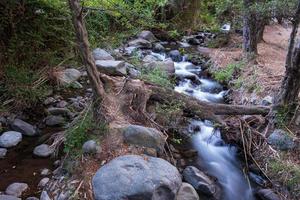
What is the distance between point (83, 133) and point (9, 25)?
8.03ft

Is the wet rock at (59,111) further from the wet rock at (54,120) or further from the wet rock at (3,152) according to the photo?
the wet rock at (3,152)

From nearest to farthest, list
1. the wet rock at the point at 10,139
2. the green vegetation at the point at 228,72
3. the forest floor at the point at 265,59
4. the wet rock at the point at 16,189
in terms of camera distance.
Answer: the wet rock at the point at 16,189 → the wet rock at the point at 10,139 → the forest floor at the point at 265,59 → the green vegetation at the point at 228,72

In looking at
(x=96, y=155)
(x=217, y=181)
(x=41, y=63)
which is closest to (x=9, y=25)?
(x=41, y=63)

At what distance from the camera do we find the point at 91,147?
3.43m

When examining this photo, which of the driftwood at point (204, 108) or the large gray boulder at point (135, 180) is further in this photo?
the driftwood at point (204, 108)

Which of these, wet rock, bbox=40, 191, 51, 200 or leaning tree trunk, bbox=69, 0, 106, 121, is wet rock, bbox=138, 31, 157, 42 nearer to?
leaning tree trunk, bbox=69, 0, 106, 121

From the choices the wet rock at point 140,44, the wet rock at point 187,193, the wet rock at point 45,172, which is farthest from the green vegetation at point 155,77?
the wet rock at point 140,44

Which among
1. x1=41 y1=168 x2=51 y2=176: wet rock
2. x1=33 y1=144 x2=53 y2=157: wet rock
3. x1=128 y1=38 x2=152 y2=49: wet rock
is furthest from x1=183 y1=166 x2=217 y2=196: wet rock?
x1=128 y1=38 x2=152 y2=49: wet rock

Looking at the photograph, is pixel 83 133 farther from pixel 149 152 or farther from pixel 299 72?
pixel 299 72

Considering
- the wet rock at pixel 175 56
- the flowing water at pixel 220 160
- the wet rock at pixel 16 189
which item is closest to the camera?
the wet rock at pixel 16 189

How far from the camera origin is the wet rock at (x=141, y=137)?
11.8 ft

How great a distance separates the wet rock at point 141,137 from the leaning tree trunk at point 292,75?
1.76 meters

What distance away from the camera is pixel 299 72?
13.0 ft

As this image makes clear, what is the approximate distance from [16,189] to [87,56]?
1.60m
